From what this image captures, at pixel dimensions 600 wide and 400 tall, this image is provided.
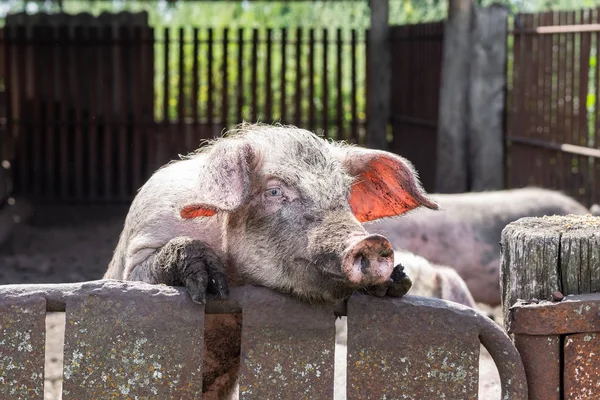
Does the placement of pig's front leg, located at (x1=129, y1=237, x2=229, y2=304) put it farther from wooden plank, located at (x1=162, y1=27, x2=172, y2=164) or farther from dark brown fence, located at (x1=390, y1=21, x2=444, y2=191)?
wooden plank, located at (x1=162, y1=27, x2=172, y2=164)

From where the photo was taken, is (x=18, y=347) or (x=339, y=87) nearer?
(x=18, y=347)

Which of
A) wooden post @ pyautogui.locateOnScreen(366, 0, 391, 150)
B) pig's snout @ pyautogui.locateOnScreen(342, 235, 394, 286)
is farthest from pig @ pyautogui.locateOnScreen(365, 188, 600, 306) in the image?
wooden post @ pyautogui.locateOnScreen(366, 0, 391, 150)

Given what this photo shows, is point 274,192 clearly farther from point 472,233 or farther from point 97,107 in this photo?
point 97,107

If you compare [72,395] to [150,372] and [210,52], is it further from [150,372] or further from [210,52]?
[210,52]

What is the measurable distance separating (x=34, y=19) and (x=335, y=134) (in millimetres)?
3763

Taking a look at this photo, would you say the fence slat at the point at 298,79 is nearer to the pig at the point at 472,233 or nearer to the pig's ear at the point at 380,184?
the pig at the point at 472,233

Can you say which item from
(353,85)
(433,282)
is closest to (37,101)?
(353,85)

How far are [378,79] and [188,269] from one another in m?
9.03

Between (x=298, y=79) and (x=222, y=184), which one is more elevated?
(x=298, y=79)

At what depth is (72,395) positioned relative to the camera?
2.73m

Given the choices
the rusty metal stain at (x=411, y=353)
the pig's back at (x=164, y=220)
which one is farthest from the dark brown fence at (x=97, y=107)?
the rusty metal stain at (x=411, y=353)

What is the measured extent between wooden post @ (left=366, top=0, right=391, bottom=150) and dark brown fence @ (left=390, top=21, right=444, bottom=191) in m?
0.10

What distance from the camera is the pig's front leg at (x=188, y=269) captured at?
114 inches

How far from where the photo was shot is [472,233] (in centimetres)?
706
